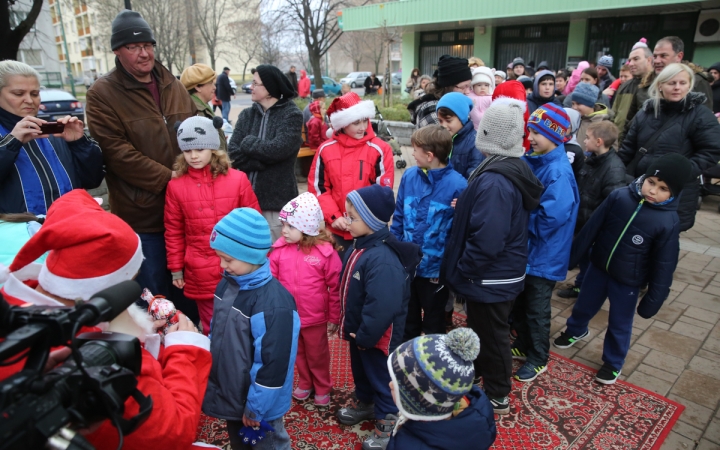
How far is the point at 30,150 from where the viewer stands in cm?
265

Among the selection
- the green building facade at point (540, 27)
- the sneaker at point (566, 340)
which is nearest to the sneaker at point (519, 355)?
the sneaker at point (566, 340)

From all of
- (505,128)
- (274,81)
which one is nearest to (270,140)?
(274,81)

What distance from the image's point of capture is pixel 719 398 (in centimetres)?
307

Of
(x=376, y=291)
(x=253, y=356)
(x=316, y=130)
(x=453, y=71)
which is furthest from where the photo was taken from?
(x=316, y=130)

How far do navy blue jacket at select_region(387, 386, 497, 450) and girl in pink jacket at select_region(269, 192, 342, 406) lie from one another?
1.17 meters

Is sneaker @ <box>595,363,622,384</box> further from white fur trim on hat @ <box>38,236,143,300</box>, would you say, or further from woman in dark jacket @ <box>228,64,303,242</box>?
white fur trim on hat @ <box>38,236,143,300</box>

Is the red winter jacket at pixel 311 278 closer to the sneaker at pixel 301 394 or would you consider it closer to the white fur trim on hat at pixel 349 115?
the sneaker at pixel 301 394

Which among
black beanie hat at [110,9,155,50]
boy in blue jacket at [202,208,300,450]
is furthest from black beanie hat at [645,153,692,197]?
black beanie hat at [110,9,155,50]

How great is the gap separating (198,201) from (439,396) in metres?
2.15

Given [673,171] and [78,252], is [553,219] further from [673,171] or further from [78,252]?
[78,252]

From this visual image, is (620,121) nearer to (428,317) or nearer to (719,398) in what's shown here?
(719,398)

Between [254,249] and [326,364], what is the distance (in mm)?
1208

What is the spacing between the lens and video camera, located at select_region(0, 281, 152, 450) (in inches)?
34.5

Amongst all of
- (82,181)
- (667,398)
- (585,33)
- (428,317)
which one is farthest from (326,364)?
(585,33)
